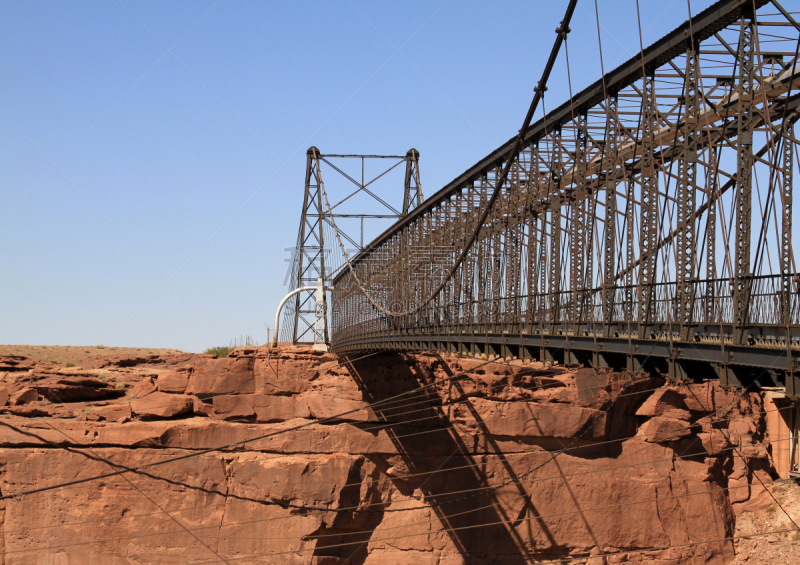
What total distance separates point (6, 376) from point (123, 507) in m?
9.24

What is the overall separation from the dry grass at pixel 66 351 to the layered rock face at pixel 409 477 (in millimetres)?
16406

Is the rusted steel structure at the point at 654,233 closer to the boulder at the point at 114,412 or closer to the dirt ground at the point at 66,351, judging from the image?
the boulder at the point at 114,412

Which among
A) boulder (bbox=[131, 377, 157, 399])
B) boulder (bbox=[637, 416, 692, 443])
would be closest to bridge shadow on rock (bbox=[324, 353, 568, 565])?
boulder (bbox=[637, 416, 692, 443])

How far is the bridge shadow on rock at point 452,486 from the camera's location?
34.2 metres

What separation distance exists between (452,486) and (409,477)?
6.65 feet

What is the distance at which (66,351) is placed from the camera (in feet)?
177

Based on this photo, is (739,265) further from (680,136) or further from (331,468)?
(331,468)

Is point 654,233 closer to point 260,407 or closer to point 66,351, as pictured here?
point 260,407

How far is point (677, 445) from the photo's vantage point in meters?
33.2

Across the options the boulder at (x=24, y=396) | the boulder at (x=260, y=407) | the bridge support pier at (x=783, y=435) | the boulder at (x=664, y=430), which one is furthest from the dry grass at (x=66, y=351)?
the bridge support pier at (x=783, y=435)

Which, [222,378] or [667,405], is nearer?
[667,405]

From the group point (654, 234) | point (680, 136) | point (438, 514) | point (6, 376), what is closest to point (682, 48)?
point (680, 136)

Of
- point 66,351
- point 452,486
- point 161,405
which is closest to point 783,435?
point 452,486

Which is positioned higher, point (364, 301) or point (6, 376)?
point (364, 301)
